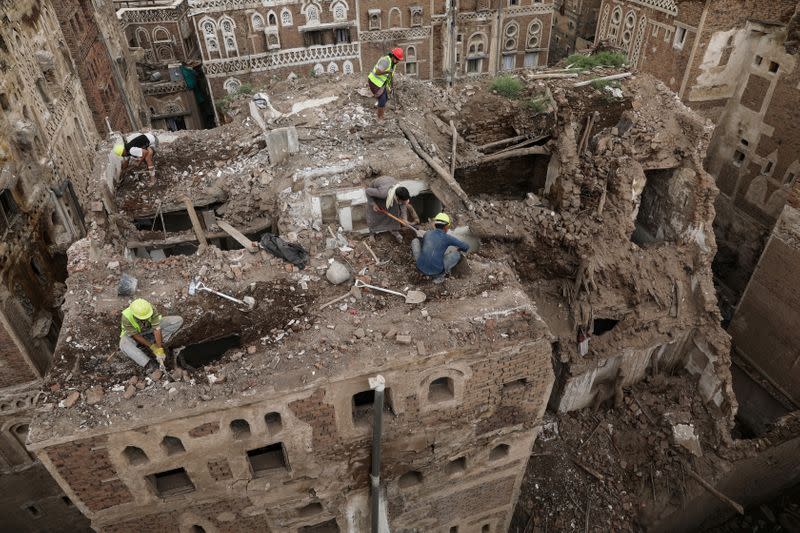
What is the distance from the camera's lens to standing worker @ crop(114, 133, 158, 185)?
1343 cm

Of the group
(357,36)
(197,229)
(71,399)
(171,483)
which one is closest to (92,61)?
(357,36)

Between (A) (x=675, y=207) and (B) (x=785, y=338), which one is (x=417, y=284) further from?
(B) (x=785, y=338)

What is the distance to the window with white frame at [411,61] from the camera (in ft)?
107

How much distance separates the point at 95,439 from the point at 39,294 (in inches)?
323

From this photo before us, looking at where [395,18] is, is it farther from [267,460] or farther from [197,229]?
[267,460]

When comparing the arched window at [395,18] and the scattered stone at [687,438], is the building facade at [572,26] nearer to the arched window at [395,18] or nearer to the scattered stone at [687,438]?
the arched window at [395,18]

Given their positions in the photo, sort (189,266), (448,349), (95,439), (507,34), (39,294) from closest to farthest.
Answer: (95,439) < (448,349) < (189,266) < (39,294) < (507,34)

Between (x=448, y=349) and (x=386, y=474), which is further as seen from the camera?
(x=386, y=474)

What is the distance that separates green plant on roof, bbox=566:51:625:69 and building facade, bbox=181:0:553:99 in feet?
49.0

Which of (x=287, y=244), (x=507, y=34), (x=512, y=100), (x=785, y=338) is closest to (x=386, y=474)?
(x=287, y=244)

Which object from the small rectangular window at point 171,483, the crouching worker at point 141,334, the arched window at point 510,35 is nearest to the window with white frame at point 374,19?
the arched window at point 510,35

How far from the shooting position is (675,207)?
15.5 meters

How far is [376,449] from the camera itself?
9484 millimetres

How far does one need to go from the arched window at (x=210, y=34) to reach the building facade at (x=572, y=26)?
71.0 ft
